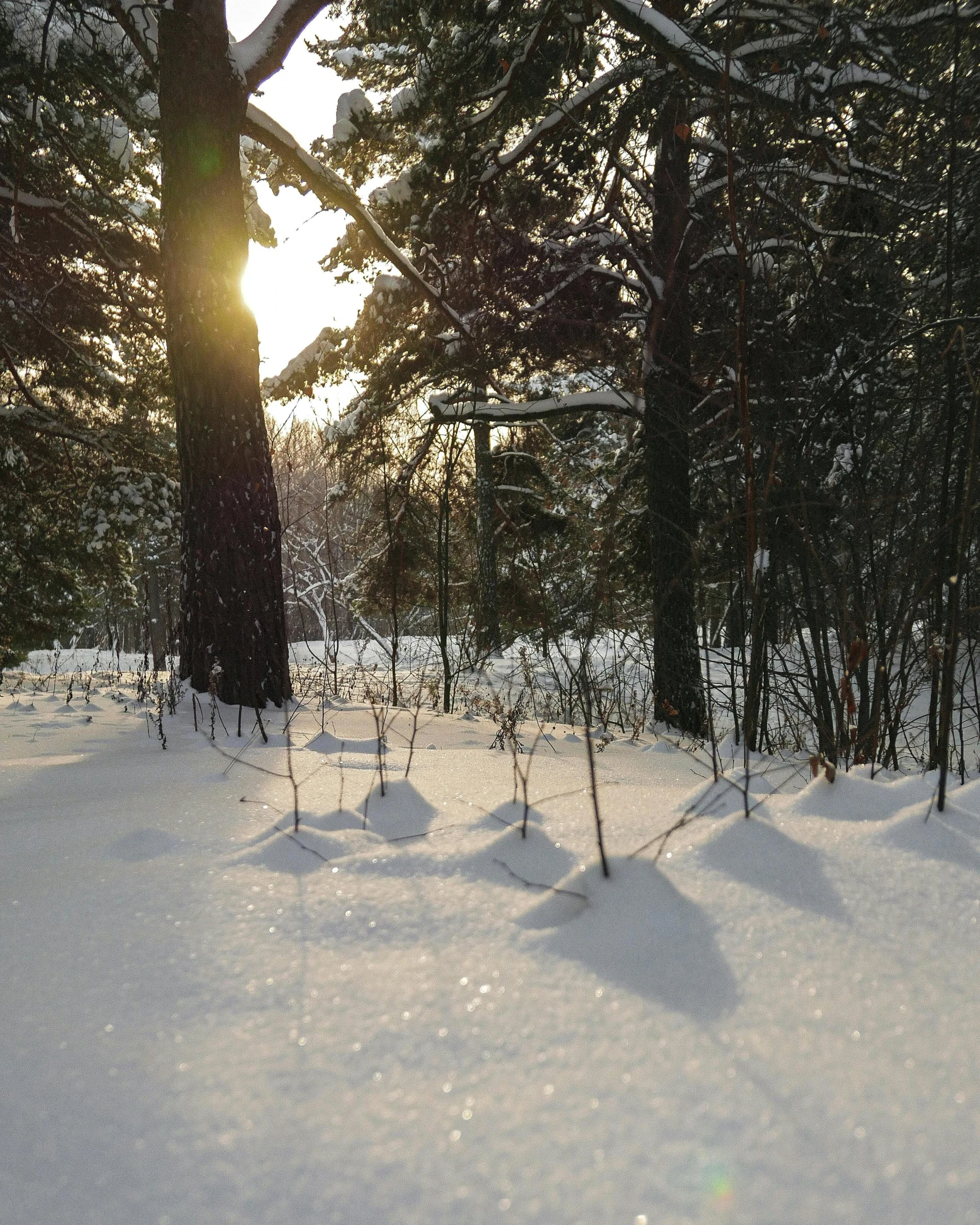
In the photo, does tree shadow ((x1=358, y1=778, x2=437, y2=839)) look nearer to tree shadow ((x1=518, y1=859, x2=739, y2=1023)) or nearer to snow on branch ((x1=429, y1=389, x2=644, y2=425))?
tree shadow ((x1=518, y1=859, x2=739, y2=1023))

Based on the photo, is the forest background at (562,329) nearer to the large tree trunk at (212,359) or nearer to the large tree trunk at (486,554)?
the large tree trunk at (212,359)

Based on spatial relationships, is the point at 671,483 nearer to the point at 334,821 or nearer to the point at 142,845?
the point at 334,821

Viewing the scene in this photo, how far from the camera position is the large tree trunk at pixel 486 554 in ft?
31.3

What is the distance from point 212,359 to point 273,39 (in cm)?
197

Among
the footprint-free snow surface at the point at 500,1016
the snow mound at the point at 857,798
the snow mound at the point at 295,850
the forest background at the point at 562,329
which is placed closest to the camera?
the footprint-free snow surface at the point at 500,1016

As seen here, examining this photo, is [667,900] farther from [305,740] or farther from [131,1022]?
[305,740]

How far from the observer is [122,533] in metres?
7.96

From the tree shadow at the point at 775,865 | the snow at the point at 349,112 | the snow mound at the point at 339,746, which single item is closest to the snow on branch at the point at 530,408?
the snow at the point at 349,112

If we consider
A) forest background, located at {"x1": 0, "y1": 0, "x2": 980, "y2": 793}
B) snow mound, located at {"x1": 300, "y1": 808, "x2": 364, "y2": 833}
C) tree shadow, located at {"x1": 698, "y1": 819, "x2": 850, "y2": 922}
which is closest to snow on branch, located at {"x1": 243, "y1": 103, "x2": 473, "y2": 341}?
forest background, located at {"x1": 0, "y1": 0, "x2": 980, "y2": 793}

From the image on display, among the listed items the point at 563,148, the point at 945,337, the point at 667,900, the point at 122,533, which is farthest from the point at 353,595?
the point at 667,900

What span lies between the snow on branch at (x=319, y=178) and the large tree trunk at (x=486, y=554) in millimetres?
2021

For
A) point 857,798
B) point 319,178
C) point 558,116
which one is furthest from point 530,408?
point 857,798

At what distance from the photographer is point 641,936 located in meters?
1.09

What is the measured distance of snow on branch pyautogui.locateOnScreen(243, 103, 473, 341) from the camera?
475 centimetres
